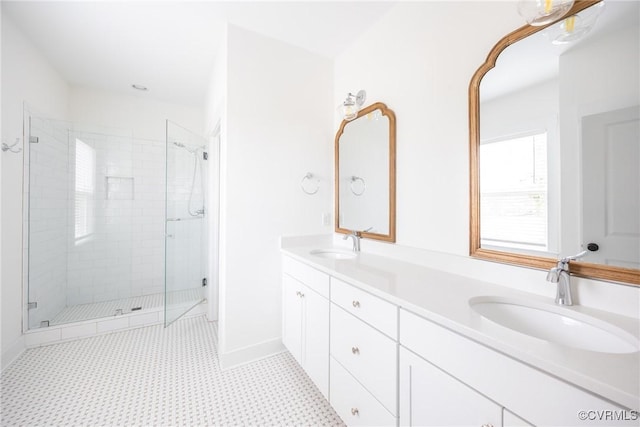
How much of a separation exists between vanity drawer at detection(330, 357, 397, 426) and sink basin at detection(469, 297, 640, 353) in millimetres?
608

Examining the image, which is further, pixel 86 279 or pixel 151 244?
pixel 151 244

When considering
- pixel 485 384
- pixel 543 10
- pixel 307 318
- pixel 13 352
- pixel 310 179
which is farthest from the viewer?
pixel 310 179

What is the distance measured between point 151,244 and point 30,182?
1.32 metres

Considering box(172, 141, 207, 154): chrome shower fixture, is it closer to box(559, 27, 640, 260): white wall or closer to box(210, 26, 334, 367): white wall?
box(210, 26, 334, 367): white wall

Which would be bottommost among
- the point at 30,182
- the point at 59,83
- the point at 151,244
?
the point at 151,244

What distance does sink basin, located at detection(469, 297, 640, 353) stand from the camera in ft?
2.56

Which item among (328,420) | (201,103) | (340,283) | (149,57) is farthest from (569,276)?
(201,103)

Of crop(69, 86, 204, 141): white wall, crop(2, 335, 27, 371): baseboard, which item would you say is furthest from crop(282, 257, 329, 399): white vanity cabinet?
crop(69, 86, 204, 141): white wall

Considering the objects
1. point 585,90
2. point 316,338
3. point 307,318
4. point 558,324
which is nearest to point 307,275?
point 307,318

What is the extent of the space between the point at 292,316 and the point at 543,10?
6.91 ft

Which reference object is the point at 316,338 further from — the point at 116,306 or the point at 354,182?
the point at 116,306

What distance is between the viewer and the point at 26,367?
6.37 feet

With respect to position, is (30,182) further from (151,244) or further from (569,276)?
(569,276)

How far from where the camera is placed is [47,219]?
2.50m
